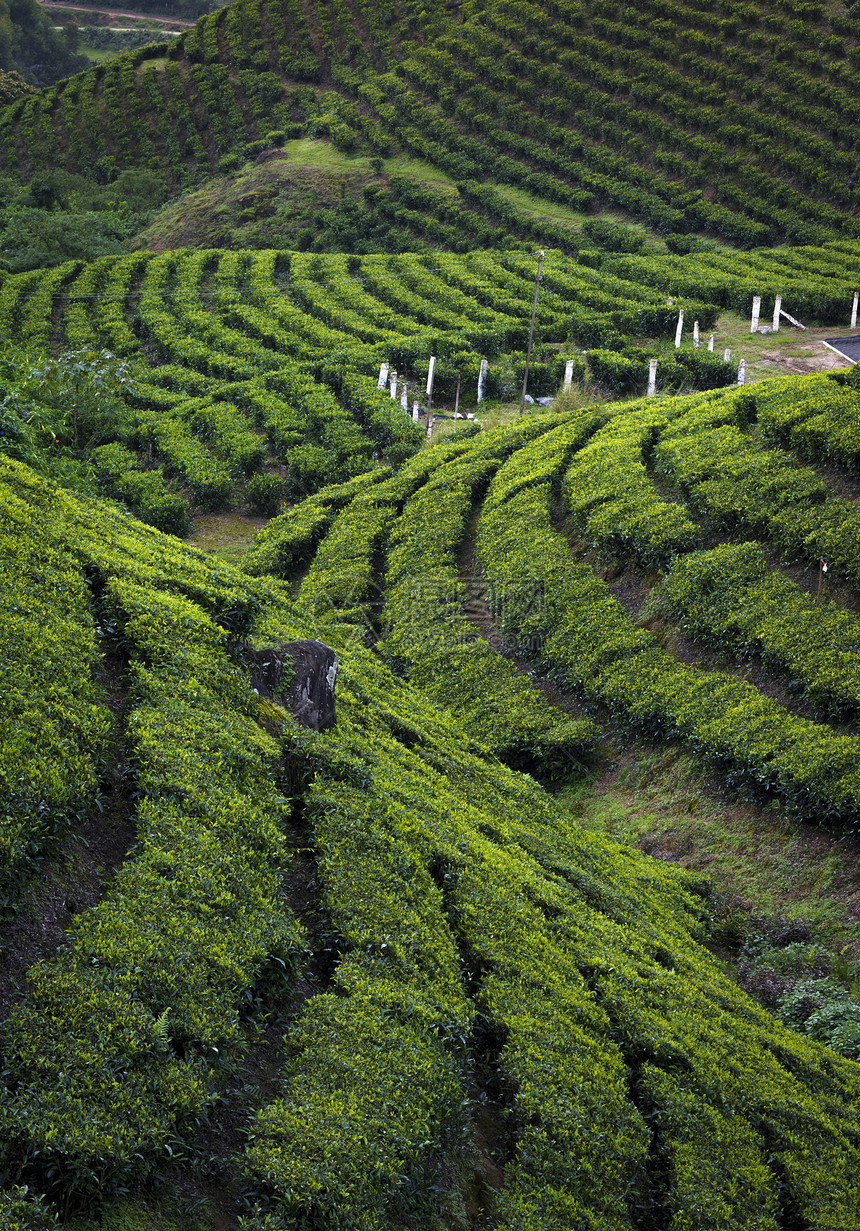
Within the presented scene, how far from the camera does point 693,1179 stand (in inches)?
260

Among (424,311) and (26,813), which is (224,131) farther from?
(26,813)

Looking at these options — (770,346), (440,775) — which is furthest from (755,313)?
(440,775)

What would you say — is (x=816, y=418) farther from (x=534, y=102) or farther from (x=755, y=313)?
(x=534, y=102)

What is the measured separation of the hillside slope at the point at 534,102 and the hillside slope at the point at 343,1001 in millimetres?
38712

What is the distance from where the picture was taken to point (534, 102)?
51250mm

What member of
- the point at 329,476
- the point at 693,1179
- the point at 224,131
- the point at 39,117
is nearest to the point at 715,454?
the point at 329,476

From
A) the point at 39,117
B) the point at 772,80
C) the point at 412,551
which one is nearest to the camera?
the point at 412,551

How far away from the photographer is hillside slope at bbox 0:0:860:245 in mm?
42062

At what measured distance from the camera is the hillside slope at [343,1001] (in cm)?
520

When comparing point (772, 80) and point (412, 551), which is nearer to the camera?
point (412, 551)

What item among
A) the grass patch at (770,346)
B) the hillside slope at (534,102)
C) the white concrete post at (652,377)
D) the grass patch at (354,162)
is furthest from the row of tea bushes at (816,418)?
the grass patch at (354,162)

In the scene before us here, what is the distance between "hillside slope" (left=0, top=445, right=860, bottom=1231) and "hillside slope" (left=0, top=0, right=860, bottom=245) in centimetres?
3871

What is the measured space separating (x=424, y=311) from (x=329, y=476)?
1209cm

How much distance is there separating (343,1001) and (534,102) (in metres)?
54.6
